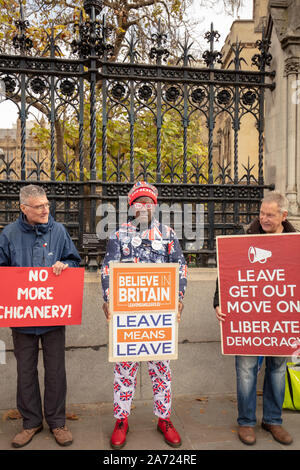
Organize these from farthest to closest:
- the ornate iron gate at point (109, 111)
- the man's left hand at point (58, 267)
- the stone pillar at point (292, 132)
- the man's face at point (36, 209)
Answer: the stone pillar at point (292, 132)
the ornate iron gate at point (109, 111)
the man's left hand at point (58, 267)
the man's face at point (36, 209)

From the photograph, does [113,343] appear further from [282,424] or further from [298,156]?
[298,156]

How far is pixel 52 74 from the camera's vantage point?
454 centimetres

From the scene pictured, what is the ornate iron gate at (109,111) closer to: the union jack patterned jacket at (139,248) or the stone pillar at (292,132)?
the stone pillar at (292,132)

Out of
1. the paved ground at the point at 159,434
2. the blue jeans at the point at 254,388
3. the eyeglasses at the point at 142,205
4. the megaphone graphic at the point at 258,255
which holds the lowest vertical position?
the paved ground at the point at 159,434

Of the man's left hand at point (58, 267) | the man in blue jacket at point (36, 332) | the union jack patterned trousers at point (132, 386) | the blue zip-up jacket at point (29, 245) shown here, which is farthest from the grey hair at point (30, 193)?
the union jack patterned trousers at point (132, 386)

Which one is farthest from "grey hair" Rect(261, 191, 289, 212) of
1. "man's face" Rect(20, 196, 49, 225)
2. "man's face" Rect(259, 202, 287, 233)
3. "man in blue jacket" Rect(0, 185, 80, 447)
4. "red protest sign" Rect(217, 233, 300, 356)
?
"man's face" Rect(20, 196, 49, 225)

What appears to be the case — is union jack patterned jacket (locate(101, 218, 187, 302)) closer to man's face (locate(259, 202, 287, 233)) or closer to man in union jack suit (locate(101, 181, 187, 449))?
man in union jack suit (locate(101, 181, 187, 449))

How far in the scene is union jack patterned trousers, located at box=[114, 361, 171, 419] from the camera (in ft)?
11.5

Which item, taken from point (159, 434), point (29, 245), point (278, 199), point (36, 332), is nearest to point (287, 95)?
point (278, 199)

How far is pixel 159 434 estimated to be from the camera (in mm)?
3744

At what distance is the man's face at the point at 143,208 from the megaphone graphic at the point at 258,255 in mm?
945

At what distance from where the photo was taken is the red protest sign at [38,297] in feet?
11.4

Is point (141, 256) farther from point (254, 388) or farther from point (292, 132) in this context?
point (292, 132)

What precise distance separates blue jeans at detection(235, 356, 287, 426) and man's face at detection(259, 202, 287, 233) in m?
1.13
